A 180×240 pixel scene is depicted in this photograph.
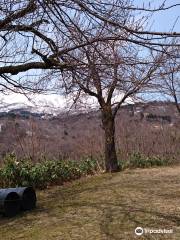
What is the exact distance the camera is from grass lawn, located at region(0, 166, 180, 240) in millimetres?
5926

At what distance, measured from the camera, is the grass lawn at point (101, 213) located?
233 inches

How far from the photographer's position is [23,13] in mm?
5473

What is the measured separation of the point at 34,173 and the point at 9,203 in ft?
10.5

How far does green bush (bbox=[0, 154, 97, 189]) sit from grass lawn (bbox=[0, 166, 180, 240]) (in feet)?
2.23

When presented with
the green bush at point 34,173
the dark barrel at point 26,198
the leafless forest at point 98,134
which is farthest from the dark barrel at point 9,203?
the leafless forest at point 98,134

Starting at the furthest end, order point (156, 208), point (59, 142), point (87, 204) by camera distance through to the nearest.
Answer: point (59, 142), point (87, 204), point (156, 208)

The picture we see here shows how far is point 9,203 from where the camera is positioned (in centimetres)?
772

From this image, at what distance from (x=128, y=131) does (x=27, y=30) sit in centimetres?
1700

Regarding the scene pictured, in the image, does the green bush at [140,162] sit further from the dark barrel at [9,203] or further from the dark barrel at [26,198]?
the dark barrel at [9,203]

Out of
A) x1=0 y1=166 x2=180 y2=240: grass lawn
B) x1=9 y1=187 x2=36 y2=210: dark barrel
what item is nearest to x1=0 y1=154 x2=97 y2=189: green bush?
x1=0 y1=166 x2=180 y2=240: grass lawn

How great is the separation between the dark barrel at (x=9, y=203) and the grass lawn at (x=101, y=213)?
200mm

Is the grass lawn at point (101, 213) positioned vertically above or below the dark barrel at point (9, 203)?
below

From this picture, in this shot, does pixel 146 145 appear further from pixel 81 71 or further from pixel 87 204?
pixel 81 71

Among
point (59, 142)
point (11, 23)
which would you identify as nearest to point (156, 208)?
point (11, 23)
